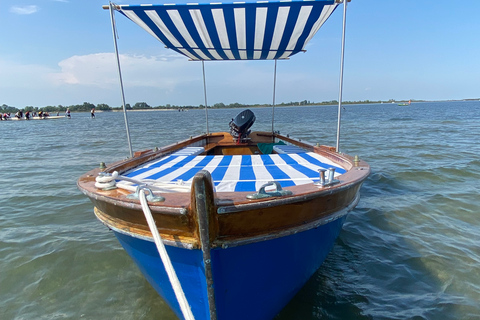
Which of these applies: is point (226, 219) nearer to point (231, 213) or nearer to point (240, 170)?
point (231, 213)

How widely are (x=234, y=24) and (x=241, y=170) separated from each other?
8.65 feet

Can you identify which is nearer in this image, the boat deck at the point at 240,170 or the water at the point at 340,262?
the boat deck at the point at 240,170

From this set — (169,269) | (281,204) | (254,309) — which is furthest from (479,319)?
(169,269)

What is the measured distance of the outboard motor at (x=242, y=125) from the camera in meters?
7.47

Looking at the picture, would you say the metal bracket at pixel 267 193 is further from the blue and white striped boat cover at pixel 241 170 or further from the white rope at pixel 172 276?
the white rope at pixel 172 276

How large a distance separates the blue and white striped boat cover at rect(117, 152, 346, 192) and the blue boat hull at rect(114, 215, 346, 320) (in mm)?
599

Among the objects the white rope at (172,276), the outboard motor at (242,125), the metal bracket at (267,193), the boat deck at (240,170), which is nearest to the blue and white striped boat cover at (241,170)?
the boat deck at (240,170)

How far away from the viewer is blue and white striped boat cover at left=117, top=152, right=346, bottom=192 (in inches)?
113

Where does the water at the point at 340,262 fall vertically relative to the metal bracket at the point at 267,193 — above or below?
below

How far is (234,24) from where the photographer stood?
180 inches

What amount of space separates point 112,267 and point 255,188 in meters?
2.90

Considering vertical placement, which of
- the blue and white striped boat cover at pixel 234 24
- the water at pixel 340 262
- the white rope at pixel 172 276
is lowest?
the water at pixel 340 262

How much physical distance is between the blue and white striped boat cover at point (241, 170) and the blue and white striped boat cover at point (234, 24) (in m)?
2.17

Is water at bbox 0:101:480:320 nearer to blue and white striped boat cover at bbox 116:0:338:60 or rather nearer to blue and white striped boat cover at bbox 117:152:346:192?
blue and white striped boat cover at bbox 117:152:346:192
